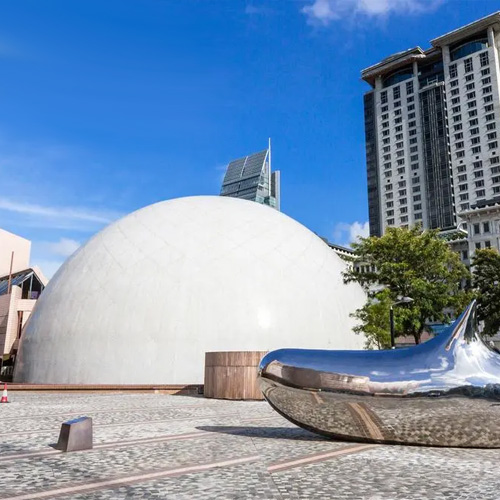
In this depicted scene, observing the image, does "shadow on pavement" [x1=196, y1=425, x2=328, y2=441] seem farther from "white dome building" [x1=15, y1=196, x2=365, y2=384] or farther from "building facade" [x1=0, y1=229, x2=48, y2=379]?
"building facade" [x1=0, y1=229, x2=48, y2=379]

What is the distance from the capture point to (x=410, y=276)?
1024 inches

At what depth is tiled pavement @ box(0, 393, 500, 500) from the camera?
15.0ft

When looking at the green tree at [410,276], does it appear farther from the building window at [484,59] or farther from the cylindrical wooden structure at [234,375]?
the building window at [484,59]

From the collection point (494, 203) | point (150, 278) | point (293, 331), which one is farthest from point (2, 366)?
point (494, 203)

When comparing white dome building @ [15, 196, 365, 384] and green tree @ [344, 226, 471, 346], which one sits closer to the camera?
white dome building @ [15, 196, 365, 384]

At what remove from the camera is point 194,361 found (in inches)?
904

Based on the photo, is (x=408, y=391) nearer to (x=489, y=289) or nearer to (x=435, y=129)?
(x=489, y=289)

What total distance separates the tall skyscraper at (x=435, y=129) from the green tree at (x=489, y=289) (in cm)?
5522

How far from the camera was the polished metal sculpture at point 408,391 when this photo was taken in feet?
23.1

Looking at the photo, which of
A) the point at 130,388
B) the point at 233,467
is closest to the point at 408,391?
the point at 233,467

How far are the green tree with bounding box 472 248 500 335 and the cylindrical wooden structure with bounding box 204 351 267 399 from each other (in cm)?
2842

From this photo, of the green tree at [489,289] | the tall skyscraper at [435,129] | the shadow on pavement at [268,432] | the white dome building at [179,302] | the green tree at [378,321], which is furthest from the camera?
the tall skyscraper at [435,129]

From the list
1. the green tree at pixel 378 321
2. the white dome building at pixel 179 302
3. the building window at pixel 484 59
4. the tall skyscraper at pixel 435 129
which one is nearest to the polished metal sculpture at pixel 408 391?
the white dome building at pixel 179 302

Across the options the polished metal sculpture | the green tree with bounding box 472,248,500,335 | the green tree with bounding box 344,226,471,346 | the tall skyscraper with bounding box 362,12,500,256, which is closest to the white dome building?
the green tree with bounding box 344,226,471,346
